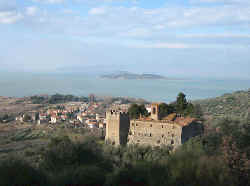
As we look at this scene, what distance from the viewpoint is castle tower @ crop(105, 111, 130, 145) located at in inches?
761

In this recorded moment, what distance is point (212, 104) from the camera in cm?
3741

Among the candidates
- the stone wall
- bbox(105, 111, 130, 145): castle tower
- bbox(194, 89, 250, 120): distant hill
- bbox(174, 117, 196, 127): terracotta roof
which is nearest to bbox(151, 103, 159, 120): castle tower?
A: the stone wall

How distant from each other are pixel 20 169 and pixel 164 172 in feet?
12.7

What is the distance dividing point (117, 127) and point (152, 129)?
2.11 meters

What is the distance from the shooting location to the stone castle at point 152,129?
707 inches

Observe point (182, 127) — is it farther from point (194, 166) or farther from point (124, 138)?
point (194, 166)

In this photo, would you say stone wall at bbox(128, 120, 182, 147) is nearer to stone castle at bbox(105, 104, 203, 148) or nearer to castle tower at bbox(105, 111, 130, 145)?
stone castle at bbox(105, 104, 203, 148)

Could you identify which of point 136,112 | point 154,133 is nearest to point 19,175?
point 154,133

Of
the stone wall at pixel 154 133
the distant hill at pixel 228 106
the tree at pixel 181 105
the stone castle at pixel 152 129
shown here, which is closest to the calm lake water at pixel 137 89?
the distant hill at pixel 228 106

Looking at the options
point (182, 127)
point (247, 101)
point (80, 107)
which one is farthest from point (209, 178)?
point (80, 107)

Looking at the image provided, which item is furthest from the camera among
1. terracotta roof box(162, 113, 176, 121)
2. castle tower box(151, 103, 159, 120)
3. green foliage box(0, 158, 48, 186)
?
castle tower box(151, 103, 159, 120)

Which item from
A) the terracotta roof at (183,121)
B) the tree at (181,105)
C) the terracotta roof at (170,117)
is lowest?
the terracotta roof at (183,121)

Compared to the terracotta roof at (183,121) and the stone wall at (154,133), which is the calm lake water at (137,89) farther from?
the stone wall at (154,133)

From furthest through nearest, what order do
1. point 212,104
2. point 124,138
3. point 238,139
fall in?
point 212,104 → point 124,138 → point 238,139
